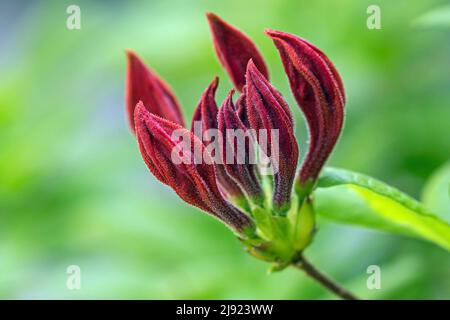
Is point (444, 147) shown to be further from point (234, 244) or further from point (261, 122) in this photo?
point (261, 122)

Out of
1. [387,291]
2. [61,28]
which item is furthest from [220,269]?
[61,28]

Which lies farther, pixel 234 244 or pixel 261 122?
pixel 234 244

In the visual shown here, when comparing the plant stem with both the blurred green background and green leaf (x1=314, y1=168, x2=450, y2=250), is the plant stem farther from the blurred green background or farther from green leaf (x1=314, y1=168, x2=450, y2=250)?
the blurred green background

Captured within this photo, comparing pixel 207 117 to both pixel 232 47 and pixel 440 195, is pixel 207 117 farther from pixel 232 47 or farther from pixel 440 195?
pixel 440 195

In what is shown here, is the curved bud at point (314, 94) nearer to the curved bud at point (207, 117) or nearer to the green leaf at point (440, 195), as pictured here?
the curved bud at point (207, 117)

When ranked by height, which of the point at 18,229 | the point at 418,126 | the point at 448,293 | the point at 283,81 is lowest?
the point at 448,293
